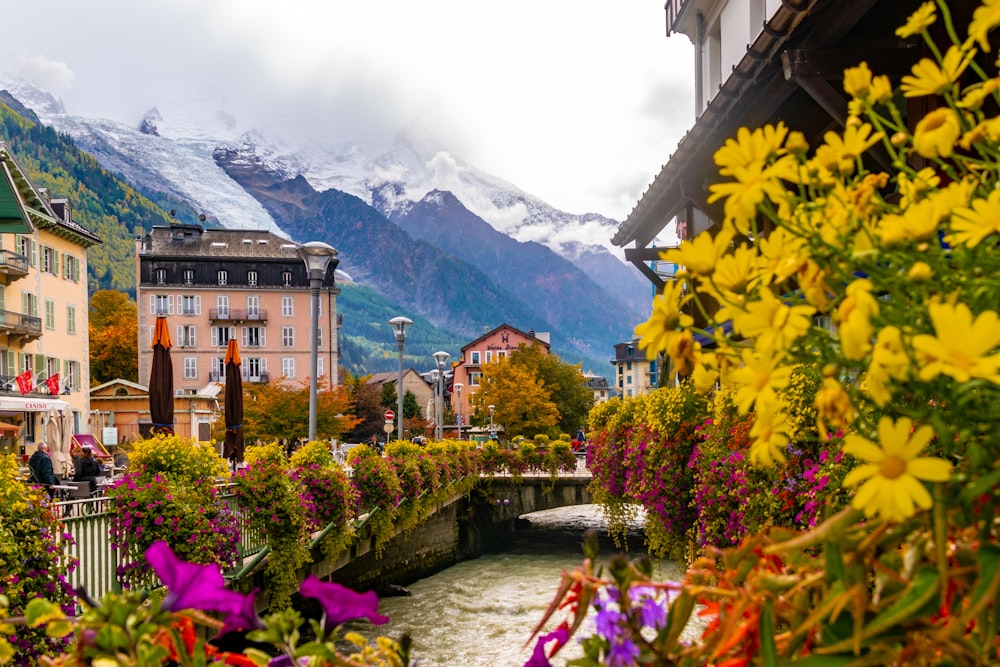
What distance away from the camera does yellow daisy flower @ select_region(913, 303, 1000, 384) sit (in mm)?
815

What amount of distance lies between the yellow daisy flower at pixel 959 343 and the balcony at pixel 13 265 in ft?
122

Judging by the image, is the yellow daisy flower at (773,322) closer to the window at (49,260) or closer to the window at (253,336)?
the window at (49,260)

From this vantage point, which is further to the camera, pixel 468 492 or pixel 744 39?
pixel 468 492

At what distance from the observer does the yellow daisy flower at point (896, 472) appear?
2.77 feet

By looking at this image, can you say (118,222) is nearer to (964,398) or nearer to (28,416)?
(28,416)

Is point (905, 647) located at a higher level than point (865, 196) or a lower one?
lower

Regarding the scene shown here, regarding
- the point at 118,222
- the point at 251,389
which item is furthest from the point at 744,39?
the point at 118,222

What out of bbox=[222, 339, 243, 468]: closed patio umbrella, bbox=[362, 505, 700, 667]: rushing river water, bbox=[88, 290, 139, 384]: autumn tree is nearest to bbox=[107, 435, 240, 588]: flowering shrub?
bbox=[362, 505, 700, 667]: rushing river water

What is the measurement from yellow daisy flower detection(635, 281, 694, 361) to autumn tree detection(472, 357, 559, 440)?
54427mm

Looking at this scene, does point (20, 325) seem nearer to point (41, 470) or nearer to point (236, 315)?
point (41, 470)

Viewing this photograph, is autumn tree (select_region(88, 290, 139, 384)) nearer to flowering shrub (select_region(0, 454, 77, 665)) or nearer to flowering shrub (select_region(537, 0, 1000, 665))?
flowering shrub (select_region(0, 454, 77, 665))

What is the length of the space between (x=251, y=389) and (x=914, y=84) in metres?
54.9

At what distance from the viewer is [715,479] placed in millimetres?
8133

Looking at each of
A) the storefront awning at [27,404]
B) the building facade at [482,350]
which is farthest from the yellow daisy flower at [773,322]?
the building facade at [482,350]
